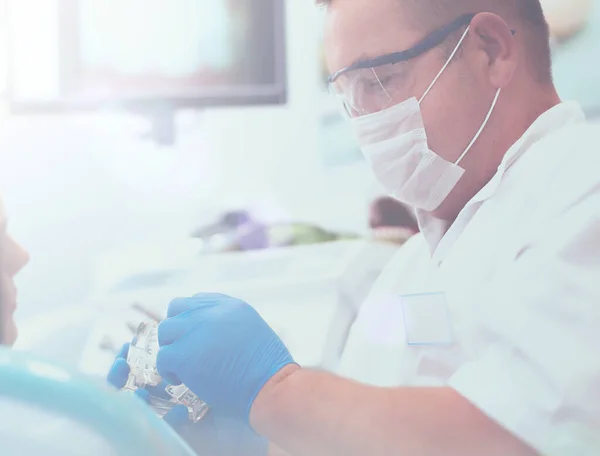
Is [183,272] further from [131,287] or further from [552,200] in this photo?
[552,200]

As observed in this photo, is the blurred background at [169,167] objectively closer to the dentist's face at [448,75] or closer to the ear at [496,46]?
the dentist's face at [448,75]

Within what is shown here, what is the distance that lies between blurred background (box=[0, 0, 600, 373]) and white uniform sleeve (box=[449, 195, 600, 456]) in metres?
0.28

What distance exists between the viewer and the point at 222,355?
0.86 metres

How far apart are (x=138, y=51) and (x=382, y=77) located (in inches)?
16.7

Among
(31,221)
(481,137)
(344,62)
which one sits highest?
(344,62)

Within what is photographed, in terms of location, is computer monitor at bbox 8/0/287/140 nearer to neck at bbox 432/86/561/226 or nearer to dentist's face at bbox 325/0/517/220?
dentist's face at bbox 325/0/517/220

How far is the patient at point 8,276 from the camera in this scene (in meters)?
1.01

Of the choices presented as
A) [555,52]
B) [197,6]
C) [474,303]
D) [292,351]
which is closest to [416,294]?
[474,303]

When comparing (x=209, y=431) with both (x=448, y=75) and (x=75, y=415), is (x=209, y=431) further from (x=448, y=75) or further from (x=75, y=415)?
(x=448, y=75)

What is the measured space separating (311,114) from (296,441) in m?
0.54

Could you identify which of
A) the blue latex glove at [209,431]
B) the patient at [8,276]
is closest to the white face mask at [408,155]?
the blue latex glove at [209,431]

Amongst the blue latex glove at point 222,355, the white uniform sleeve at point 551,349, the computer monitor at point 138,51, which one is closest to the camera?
the white uniform sleeve at point 551,349

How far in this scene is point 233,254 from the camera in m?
1.03

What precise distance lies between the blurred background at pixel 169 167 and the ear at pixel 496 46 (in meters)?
0.25
